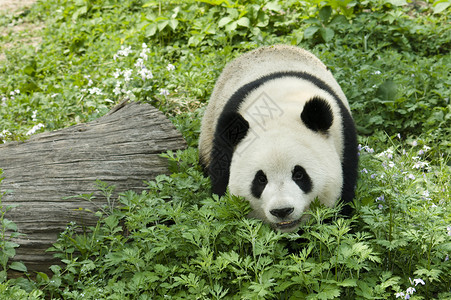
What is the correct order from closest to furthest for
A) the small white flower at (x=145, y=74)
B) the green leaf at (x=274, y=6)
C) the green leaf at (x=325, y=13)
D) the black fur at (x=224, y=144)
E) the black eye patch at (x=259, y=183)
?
the black eye patch at (x=259, y=183)
the black fur at (x=224, y=144)
the small white flower at (x=145, y=74)
the green leaf at (x=325, y=13)
the green leaf at (x=274, y=6)

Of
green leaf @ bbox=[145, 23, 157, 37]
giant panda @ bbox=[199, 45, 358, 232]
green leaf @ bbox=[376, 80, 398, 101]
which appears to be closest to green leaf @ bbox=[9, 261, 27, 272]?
giant panda @ bbox=[199, 45, 358, 232]

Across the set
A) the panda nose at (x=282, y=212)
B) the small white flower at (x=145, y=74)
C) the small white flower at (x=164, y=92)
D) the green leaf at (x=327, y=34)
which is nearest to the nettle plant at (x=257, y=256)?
the panda nose at (x=282, y=212)

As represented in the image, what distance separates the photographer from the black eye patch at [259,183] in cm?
334

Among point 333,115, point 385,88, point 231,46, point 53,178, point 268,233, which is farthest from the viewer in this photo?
point 231,46

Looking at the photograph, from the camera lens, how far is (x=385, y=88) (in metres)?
5.60

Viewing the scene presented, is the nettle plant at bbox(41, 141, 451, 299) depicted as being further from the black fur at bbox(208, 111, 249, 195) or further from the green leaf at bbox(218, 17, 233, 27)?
the green leaf at bbox(218, 17, 233, 27)

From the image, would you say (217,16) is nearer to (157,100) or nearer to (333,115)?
(157,100)

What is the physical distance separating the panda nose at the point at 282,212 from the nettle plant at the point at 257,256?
0.14 meters

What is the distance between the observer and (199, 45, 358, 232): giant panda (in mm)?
3268

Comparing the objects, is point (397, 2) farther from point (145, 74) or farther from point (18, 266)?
point (18, 266)

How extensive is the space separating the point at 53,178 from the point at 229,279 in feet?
6.13

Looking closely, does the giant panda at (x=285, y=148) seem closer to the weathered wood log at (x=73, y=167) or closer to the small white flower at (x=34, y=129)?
the weathered wood log at (x=73, y=167)

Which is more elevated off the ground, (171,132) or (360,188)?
(360,188)

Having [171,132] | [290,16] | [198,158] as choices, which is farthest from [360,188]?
[290,16]
